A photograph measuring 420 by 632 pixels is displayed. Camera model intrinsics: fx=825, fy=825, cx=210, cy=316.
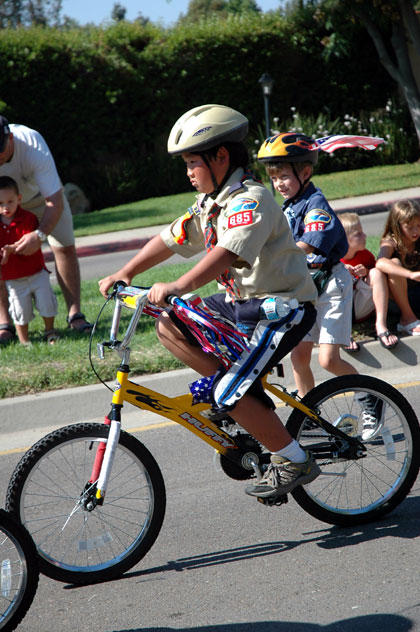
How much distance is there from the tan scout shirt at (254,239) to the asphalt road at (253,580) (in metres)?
1.15

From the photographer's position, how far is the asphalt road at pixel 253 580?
3159 mm

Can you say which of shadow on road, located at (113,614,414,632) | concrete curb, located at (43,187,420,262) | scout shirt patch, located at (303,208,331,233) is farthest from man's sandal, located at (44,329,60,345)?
concrete curb, located at (43,187,420,262)

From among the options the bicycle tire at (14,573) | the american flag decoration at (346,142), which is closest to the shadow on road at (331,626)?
the bicycle tire at (14,573)

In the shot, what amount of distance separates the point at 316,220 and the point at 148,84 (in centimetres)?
1810

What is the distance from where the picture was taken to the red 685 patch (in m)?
3.42

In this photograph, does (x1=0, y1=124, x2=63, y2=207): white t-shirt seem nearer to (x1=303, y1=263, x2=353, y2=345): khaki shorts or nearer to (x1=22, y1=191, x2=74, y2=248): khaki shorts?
(x1=22, y1=191, x2=74, y2=248): khaki shorts

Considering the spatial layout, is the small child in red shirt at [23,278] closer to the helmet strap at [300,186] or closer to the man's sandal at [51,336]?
the man's sandal at [51,336]

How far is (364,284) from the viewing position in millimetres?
6637

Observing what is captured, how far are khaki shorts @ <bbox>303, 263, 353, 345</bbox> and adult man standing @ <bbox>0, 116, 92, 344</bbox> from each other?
3098 millimetres

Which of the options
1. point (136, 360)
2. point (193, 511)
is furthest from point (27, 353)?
point (193, 511)

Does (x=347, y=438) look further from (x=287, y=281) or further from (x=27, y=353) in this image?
(x=27, y=353)

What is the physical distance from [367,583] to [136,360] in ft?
10.8

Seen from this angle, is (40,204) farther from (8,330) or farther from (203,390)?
(203,390)

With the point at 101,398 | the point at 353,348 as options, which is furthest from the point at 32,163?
the point at 353,348
